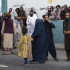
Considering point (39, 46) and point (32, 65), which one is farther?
point (39, 46)

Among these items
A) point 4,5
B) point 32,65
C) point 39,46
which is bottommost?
point 32,65

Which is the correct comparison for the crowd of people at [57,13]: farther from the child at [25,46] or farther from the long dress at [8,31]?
the child at [25,46]

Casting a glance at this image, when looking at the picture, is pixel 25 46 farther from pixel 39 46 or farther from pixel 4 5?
pixel 4 5

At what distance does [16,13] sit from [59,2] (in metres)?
2.70

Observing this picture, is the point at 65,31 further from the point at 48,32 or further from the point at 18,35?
the point at 18,35

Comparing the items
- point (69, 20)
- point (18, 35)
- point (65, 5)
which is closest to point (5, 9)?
point (65, 5)

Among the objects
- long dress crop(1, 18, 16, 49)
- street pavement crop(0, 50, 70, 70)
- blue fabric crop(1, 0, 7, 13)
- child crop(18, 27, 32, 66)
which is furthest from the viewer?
blue fabric crop(1, 0, 7, 13)

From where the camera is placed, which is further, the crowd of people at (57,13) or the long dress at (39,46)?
the crowd of people at (57,13)

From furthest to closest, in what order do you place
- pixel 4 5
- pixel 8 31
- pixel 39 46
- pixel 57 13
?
pixel 4 5 → pixel 57 13 → pixel 8 31 → pixel 39 46

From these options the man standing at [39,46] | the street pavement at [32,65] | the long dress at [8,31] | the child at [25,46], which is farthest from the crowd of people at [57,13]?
the child at [25,46]

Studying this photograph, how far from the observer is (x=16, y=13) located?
19.3 meters

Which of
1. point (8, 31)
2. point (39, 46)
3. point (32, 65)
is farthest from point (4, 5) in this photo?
point (32, 65)

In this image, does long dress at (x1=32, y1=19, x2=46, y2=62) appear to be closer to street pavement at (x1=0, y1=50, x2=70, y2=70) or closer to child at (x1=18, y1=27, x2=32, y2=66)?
street pavement at (x1=0, y1=50, x2=70, y2=70)

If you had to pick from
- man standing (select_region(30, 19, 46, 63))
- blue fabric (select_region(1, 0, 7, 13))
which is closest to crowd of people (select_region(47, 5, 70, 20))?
blue fabric (select_region(1, 0, 7, 13))
